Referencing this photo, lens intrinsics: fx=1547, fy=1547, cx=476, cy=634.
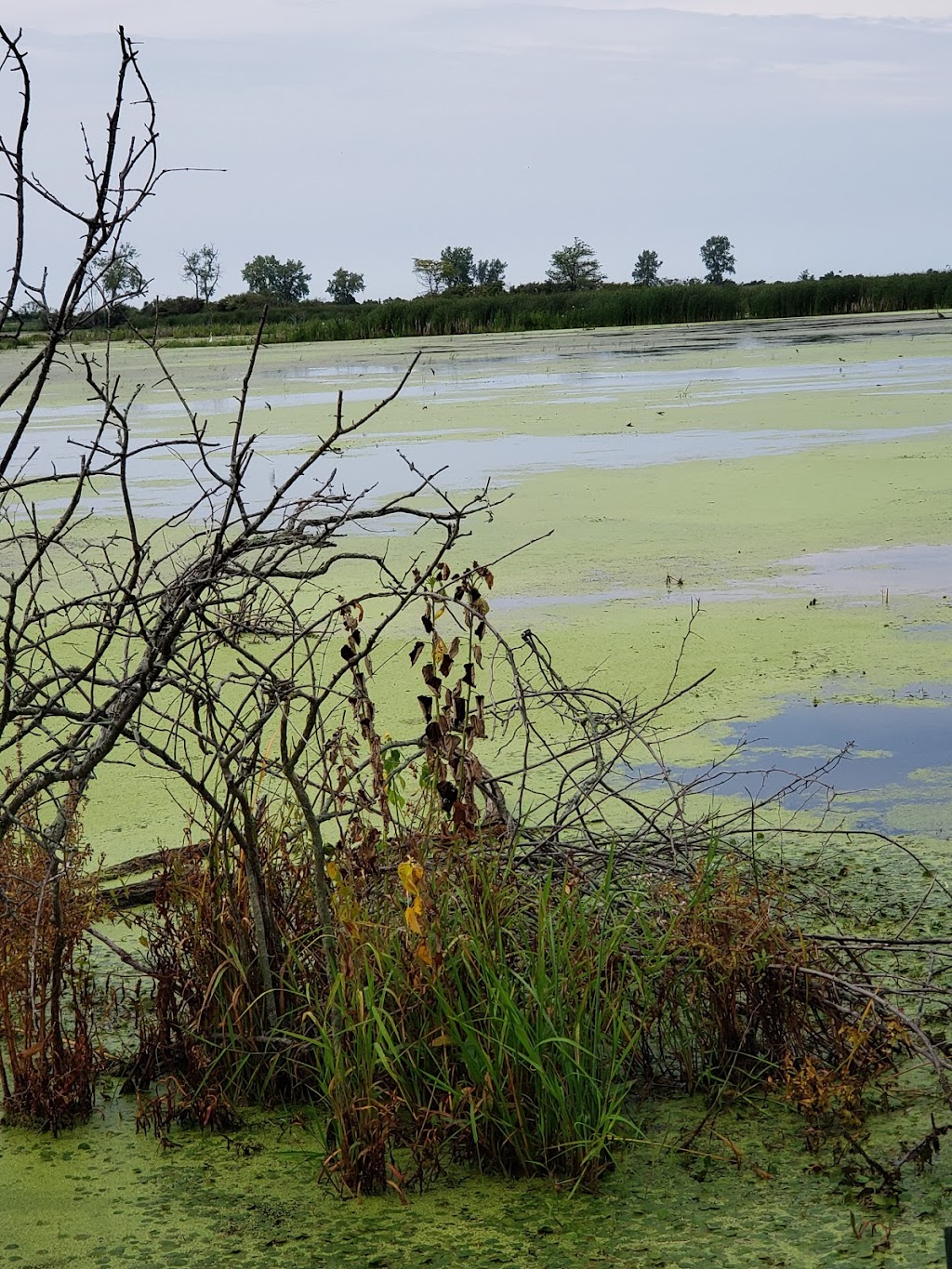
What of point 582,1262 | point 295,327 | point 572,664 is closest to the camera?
point 582,1262

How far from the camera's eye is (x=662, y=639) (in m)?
5.28

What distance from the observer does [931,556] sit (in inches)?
263

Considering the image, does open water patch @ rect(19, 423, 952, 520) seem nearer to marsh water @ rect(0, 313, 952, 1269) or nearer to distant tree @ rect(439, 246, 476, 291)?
marsh water @ rect(0, 313, 952, 1269)

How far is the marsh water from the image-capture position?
2.06 metres

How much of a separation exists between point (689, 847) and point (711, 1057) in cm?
36

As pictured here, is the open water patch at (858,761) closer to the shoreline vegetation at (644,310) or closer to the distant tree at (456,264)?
the shoreline vegetation at (644,310)

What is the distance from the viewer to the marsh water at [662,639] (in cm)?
Result: 206

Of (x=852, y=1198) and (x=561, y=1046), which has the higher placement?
(x=561, y=1046)

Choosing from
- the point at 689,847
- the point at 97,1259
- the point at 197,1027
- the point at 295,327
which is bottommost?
the point at 97,1259

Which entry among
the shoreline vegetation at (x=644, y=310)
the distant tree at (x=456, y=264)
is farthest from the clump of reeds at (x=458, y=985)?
the distant tree at (x=456, y=264)

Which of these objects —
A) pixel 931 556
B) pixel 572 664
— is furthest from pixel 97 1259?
pixel 931 556

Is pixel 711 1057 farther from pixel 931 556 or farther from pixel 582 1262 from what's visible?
pixel 931 556

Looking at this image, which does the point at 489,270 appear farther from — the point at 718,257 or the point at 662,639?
the point at 662,639

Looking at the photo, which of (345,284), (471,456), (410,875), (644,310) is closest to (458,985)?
(410,875)
